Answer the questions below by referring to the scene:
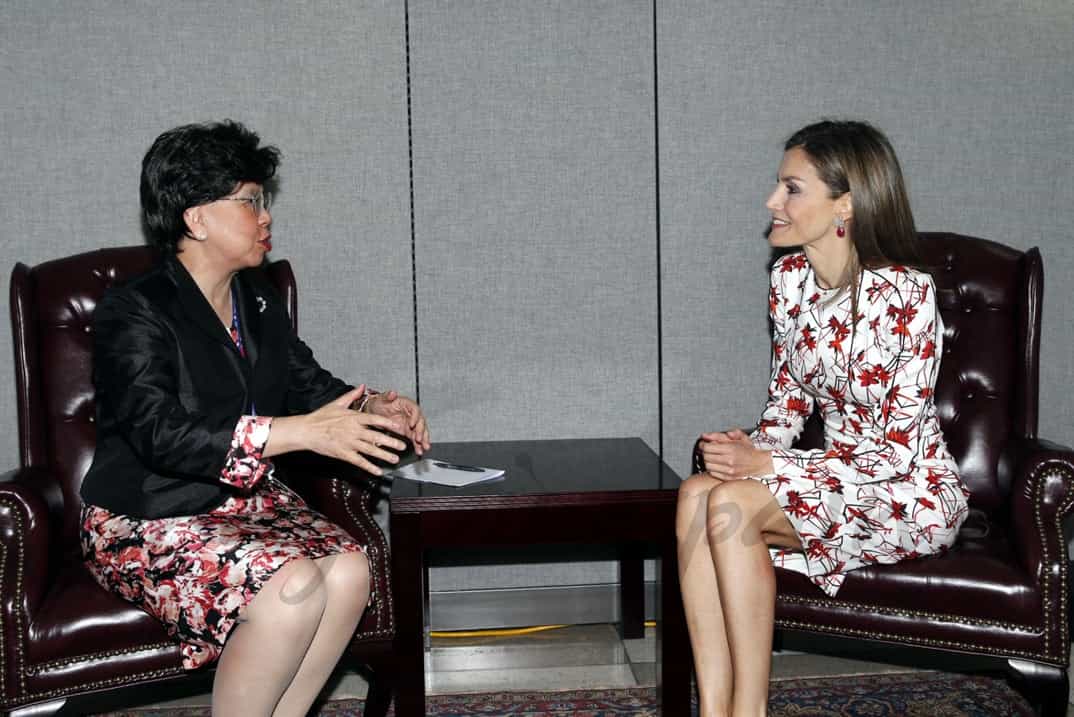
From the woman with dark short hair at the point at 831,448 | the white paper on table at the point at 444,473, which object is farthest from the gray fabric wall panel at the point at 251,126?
the woman with dark short hair at the point at 831,448

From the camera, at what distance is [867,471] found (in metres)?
2.28

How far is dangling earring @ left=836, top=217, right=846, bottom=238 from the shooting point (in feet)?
7.89

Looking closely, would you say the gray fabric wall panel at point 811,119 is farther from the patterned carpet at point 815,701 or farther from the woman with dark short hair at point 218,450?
the woman with dark short hair at point 218,450

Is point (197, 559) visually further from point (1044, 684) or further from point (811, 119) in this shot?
point (811, 119)

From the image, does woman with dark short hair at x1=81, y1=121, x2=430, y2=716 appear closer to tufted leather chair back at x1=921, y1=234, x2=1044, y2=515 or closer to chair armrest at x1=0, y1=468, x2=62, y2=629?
chair armrest at x1=0, y1=468, x2=62, y2=629

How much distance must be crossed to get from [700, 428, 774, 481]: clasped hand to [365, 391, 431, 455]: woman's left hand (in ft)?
2.11

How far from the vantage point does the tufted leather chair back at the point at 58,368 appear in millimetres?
2492

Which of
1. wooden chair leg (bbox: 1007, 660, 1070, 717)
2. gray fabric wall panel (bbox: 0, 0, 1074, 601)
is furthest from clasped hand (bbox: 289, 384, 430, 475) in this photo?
wooden chair leg (bbox: 1007, 660, 1070, 717)

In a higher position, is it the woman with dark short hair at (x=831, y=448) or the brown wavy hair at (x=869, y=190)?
the brown wavy hair at (x=869, y=190)

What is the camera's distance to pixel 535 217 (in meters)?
3.04

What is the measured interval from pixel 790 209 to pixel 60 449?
1.84 metres

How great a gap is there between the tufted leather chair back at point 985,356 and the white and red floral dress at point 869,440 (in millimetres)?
317

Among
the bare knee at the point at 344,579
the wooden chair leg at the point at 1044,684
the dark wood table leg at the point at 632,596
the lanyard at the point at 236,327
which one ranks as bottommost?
the dark wood table leg at the point at 632,596

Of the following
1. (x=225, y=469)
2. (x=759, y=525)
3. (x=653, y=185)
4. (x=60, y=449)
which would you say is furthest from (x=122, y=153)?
(x=759, y=525)
